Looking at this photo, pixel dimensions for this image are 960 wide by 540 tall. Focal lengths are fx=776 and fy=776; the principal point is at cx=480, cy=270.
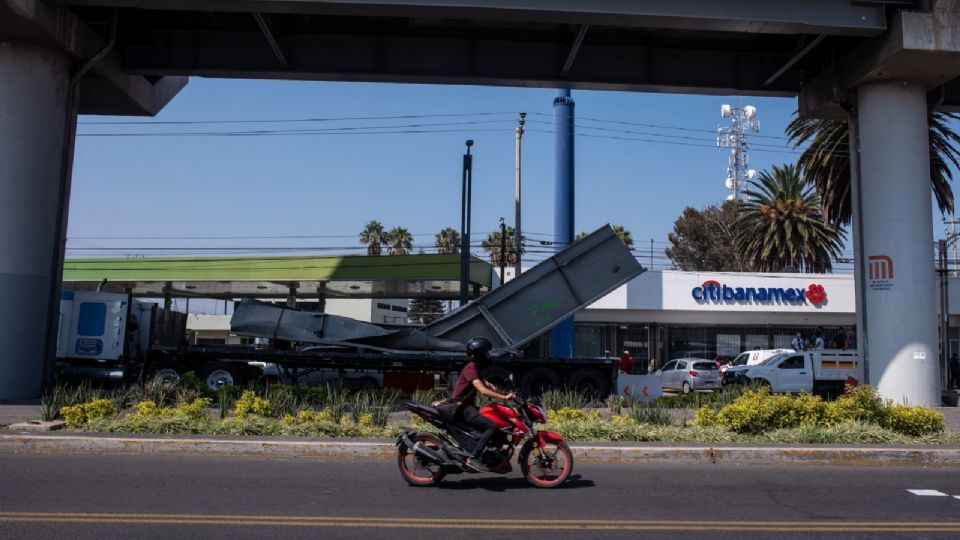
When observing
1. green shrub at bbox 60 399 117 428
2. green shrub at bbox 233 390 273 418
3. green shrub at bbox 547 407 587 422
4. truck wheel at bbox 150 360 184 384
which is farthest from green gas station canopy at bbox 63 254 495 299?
green shrub at bbox 60 399 117 428

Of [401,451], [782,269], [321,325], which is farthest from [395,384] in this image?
[782,269]

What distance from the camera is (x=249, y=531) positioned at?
6.37m

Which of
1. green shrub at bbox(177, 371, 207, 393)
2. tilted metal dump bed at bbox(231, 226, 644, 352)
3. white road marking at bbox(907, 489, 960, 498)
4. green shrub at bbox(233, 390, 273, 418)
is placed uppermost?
tilted metal dump bed at bbox(231, 226, 644, 352)

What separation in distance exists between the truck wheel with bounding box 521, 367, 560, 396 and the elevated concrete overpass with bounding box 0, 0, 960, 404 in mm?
7715

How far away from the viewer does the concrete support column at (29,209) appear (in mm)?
17625

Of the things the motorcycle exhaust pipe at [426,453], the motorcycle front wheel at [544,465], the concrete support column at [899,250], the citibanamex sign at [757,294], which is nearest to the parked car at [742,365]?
the citibanamex sign at [757,294]

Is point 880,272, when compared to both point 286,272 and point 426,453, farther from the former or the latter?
point 286,272

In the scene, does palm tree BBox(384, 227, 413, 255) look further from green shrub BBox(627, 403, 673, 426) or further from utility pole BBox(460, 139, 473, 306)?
green shrub BBox(627, 403, 673, 426)

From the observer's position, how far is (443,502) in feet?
24.8

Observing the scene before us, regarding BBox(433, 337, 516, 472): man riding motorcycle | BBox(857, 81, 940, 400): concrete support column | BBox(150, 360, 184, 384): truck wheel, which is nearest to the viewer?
BBox(433, 337, 516, 472): man riding motorcycle

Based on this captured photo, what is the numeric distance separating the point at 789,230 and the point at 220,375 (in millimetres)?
36919

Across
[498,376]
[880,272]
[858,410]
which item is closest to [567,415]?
[858,410]

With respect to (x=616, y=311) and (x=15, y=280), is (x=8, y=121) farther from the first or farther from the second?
(x=616, y=311)

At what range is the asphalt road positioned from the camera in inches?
257
